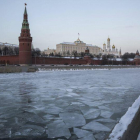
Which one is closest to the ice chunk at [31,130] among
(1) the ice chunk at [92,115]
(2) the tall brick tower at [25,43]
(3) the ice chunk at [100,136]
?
(3) the ice chunk at [100,136]

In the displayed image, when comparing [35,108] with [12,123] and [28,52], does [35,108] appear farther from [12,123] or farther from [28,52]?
[28,52]

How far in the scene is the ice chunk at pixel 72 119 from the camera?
375cm

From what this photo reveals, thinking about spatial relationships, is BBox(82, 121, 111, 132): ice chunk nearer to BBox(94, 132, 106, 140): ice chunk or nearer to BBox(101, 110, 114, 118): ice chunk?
BBox(94, 132, 106, 140): ice chunk

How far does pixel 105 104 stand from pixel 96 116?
53.3 inches

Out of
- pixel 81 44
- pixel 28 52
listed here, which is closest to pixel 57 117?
pixel 28 52

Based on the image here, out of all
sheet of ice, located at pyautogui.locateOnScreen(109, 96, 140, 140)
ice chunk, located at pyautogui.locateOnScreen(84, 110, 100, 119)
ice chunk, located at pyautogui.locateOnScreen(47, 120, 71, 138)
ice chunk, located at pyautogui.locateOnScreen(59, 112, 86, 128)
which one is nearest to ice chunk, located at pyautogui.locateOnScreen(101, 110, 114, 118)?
ice chunk, located at pyautogui.locateOnScreen(84, 110, 100, 119)

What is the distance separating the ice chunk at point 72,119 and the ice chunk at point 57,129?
0.14 m

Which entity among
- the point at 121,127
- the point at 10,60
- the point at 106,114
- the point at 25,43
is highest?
the point at 25,43

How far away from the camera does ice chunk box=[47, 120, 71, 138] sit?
3174mm

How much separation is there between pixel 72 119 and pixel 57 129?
0.70 metres

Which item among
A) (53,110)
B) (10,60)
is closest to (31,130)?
(53,110)

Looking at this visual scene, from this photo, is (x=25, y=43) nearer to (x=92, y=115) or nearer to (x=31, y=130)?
(x=92, y=115)

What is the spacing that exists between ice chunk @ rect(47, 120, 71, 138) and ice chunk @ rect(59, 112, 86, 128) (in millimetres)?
137

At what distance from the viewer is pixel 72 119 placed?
410cm
